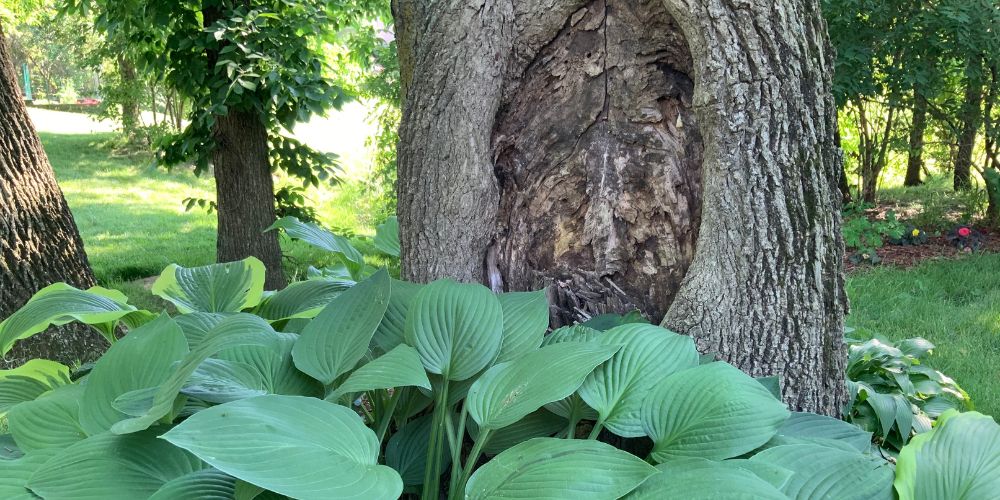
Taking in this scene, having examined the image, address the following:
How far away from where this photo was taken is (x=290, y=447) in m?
1.04

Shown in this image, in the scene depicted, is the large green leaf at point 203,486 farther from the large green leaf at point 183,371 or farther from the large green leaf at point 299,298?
the large green leaf at point 299,298

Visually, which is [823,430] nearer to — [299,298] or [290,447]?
[290,447]

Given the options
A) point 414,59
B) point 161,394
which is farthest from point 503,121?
point 161,394

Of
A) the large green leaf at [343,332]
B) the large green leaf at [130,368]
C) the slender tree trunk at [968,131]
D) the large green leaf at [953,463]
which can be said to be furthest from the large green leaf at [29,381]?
the slender tree trunk at [968,131]

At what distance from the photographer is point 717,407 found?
50.9 inches

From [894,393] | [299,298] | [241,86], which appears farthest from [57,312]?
[241,86]

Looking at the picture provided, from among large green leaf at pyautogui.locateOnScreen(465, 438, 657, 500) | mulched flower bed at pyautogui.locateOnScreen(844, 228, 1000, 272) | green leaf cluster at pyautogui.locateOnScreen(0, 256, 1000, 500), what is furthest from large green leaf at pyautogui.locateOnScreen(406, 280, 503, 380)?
mulched flower bed at pyautogui.locateOnScreen(844, 228, 1000, 272)

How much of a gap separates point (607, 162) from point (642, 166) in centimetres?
9

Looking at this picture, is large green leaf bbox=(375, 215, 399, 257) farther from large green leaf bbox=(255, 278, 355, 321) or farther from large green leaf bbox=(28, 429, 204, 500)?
large green leaf bbox=(28, 429, 204, 500)

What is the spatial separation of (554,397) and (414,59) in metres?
1.18

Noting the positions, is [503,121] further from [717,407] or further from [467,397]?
[717,407]

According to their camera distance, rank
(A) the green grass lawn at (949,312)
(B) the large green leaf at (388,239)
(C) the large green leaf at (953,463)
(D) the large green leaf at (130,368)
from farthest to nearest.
Result: (A) the green grass lawn at (949,312) → (B) the large green leaf at (388,239) → (D) the large green leaf at (130,368) → (C) the large green leaf at (953,463)

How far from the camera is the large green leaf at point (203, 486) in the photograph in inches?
43.2

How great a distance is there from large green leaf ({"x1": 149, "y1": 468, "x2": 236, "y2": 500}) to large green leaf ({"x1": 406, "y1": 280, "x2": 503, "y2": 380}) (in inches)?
16.7
